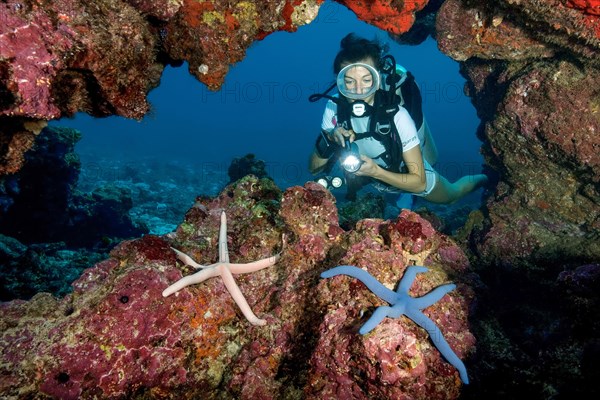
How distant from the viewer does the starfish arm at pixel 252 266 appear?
3.33 m

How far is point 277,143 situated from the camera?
239 feet

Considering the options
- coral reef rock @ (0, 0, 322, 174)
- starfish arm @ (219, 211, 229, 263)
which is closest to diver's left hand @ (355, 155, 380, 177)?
coral reef rock @ (0, 0, 322, 174)

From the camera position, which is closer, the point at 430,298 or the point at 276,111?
the point at 430,298

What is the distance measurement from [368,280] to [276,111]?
349 feet

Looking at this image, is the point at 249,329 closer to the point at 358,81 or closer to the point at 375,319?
the point at 375,319

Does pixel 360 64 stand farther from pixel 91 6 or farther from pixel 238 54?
pixel 91 6

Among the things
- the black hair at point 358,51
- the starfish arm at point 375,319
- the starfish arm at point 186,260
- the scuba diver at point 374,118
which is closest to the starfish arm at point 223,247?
the starfish arm at point 186,260

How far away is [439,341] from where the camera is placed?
8.77ft

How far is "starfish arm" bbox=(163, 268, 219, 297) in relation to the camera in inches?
116

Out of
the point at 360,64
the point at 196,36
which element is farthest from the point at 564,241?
the point at 196,36

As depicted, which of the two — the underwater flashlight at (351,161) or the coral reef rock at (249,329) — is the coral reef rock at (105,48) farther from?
the underwater flashlight at (351,161)

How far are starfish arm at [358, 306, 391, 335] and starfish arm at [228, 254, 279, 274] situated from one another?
1.29 metres

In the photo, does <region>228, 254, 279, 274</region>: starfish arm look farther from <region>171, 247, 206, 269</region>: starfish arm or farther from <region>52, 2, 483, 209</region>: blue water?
<region>52, 2, 483, 209</region>: blue water

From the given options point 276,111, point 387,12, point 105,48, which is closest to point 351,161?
point 387,12
